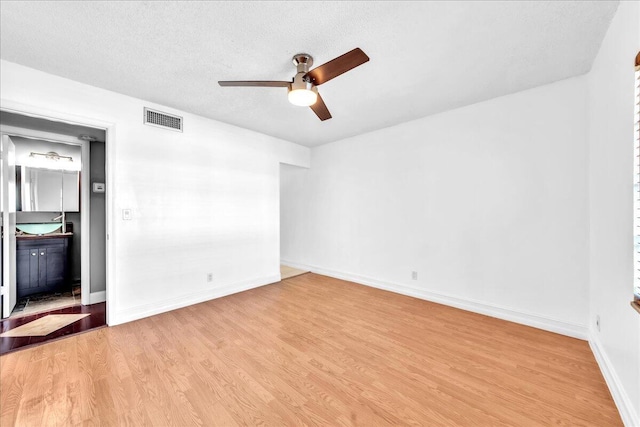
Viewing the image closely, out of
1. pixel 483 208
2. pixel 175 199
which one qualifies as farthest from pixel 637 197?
pixel 175 199

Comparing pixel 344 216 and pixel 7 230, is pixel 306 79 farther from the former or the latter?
pixel 7 230

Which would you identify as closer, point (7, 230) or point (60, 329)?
point (60, 329)

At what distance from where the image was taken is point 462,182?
3246 mm

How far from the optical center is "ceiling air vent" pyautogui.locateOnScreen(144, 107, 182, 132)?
3.03m

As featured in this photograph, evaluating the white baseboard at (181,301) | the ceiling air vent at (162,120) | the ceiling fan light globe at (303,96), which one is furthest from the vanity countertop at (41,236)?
the ceiling fan light globe at (303,96)

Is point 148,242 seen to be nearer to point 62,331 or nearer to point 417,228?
point 62,331

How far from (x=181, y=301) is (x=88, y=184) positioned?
198cm

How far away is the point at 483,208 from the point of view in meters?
3.07

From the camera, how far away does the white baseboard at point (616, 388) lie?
140cm

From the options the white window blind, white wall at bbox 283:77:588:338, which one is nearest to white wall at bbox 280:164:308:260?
white wall at bbox 283:77:588:338

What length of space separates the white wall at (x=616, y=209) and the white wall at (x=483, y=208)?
233 mm

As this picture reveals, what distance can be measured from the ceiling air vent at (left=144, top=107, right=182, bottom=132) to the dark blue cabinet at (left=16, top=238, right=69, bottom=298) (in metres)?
2.46

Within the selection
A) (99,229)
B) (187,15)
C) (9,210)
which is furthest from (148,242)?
(187,15)

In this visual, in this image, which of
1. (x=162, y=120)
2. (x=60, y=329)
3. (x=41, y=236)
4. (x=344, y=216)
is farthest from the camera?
(x=344, y=216)
